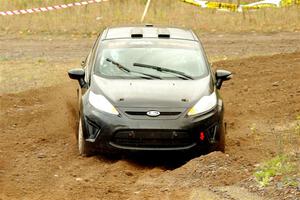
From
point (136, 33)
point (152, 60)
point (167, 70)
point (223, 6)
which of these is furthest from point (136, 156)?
point (223, 6)

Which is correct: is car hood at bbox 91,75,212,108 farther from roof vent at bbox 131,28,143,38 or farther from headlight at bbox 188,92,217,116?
roof vent at bbox 131,28,143,38

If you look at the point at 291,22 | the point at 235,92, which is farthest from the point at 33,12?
the point at 235,92

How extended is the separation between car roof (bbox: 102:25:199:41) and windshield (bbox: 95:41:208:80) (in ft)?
0.87

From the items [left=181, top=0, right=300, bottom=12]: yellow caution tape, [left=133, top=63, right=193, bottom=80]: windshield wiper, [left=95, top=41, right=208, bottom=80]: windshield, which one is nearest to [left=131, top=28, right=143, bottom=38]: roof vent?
[left=95, top=41, right=208, bottom=80]: windshield

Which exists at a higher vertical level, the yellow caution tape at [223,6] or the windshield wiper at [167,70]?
the windshield wiper at [167,70]

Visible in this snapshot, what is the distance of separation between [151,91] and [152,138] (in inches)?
29.3

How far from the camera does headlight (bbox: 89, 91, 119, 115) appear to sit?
9.29 meters

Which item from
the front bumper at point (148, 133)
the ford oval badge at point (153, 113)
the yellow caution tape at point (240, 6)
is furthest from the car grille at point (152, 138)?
the yellow caution tape at point (240, 6)

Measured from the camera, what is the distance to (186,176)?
8.44 m

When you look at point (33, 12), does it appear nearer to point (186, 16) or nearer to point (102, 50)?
point (186, 16)

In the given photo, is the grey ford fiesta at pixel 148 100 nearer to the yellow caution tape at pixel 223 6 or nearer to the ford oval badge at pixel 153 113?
the ford oval badge at pixel 153 113

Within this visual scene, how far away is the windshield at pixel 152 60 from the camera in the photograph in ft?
33.4

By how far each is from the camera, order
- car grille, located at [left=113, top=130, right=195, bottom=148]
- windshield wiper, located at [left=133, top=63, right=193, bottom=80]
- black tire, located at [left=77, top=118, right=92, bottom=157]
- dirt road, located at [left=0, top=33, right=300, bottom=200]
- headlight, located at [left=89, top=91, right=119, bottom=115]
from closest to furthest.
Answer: dirt road, located at [left=0, top=33, right=300, bottom=200] < car grille, located at [left=113, top=130, right=195, bottom=148] < headlight, located at [left=89, top=91, right=119, bottom=115] < black tire, located at [left=77, top=118, right=92, bottom=157] < windshield wiper, located at [left=133, top=63, right=193, bottom=80]

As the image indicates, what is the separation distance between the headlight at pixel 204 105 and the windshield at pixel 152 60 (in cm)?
62
